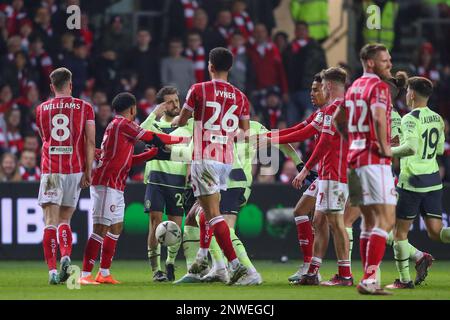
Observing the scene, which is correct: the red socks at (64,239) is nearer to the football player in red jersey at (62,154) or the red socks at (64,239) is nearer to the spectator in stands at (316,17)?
the football player in red jersey at (62,154)

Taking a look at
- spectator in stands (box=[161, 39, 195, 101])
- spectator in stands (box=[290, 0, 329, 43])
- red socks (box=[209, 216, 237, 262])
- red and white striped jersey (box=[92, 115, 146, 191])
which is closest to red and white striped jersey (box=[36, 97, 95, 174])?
red and white striped jersey (box=[92, 115, 146, 191])

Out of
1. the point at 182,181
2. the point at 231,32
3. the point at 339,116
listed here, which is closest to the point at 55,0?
the point at 231,32

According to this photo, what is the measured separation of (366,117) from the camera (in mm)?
10328

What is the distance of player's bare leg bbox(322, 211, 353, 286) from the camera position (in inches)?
460

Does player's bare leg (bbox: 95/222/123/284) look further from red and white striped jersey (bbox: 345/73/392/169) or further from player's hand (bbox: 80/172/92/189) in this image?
red and white striped jersey (bbox: 345/73/392/169)

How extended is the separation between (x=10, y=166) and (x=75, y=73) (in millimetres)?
2666

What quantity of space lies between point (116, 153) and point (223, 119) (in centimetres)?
122

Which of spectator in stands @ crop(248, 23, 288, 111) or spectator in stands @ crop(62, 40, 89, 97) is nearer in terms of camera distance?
spectator in stands @ crop(62, 40, 89, 97)

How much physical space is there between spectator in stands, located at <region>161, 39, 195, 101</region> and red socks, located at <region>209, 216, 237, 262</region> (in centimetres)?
829

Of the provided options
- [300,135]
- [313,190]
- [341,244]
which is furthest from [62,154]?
[341,244]

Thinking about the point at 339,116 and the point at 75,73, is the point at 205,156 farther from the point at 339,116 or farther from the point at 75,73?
the point at 75,73

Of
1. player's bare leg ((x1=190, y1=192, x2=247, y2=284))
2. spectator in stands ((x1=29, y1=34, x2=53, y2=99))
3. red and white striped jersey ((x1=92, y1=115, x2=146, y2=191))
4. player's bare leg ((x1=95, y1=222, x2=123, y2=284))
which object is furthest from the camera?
spectator in stands ((x1=29, y1=34, x2=53, y2=99))

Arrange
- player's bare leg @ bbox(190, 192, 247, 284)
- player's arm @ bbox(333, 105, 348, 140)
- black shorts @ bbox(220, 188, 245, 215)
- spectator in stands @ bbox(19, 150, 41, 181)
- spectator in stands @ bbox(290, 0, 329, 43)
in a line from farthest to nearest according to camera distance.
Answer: spectator in stands @ bbox(290, 0, 329, 43) < spectator in stands @ bbox(19, 150, 41, 181) < black shorts @ bbox(220, 188, 245, 215) < player's bare leg @ bbox(190, 192, 247, 284) < player's arm @ bbox(333, 105, 348, 140)

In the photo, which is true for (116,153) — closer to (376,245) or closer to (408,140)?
(408,140)
